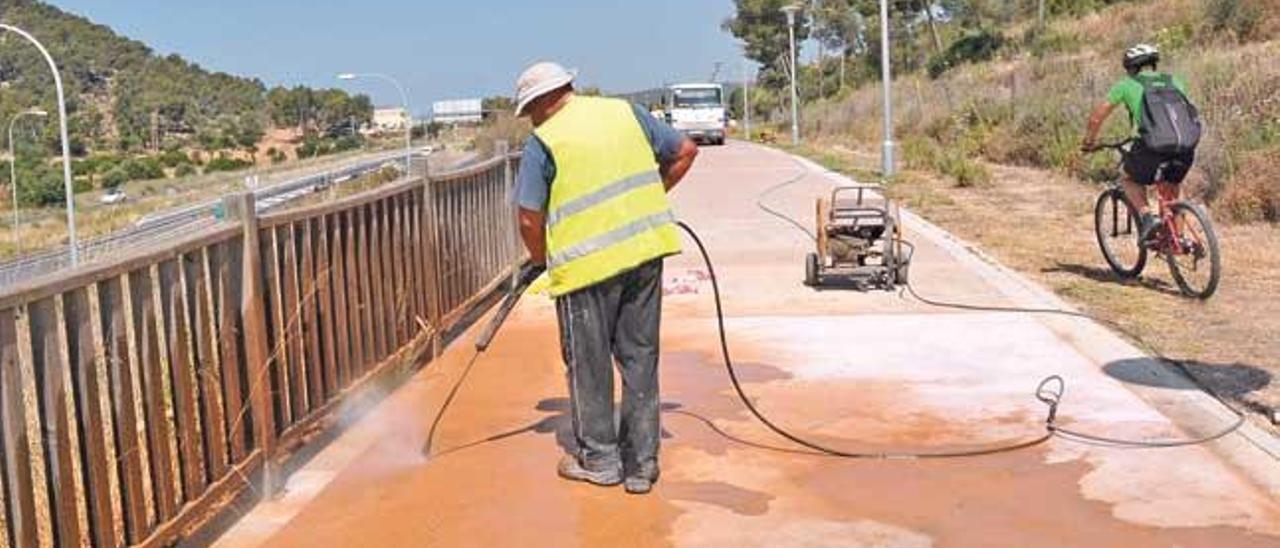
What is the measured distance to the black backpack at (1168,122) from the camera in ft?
29.2

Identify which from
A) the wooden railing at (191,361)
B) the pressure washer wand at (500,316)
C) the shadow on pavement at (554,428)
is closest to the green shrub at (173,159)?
the wooden railing at (191,361)

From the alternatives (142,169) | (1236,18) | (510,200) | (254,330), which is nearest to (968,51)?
(1236,18)

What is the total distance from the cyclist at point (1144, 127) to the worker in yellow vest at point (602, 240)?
5.04 m

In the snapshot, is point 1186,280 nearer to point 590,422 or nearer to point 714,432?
point 714,432

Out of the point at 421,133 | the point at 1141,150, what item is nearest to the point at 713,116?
the point at 1141,150

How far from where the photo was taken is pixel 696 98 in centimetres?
4509

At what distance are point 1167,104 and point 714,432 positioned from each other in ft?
15.6

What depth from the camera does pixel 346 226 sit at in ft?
21.0

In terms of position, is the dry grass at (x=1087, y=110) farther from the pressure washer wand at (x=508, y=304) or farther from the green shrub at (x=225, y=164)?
the green shrub at (x=225, y=164)

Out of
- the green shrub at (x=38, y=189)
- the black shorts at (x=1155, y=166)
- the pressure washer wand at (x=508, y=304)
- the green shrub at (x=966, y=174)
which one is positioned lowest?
the green shrub at (x=38, y=189)

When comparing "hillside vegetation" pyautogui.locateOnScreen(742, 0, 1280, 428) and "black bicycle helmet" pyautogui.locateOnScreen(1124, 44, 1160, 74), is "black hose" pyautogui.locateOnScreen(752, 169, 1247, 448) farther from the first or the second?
"black bicycle helmet" pyautogui.locateOnScreen(1124, 44, 1160, 74)

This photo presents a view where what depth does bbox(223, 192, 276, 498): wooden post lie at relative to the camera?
5.09 m

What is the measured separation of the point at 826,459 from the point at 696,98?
132ft

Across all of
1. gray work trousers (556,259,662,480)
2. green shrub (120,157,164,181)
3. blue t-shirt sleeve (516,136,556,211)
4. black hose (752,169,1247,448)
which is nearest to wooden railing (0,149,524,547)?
blue t-shirt sleeve (516,136,556,211)
